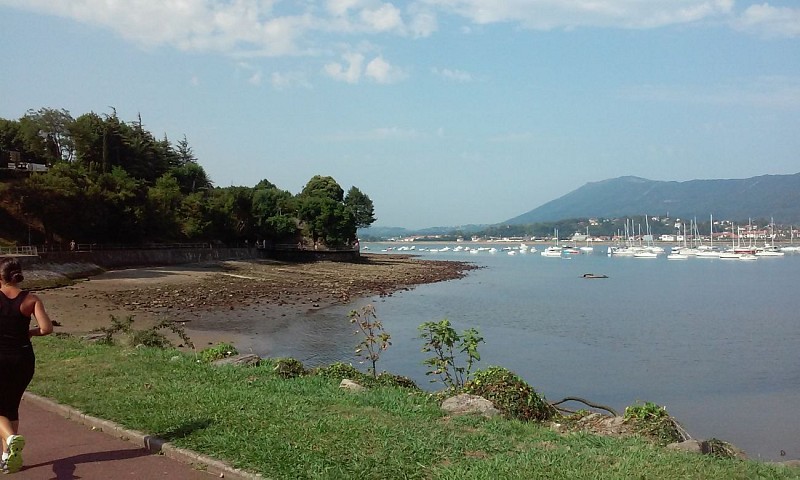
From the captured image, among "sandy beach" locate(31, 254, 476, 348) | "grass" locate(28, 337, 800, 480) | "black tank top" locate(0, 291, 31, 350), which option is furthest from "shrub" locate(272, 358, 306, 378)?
"sandy beach" locate(31, 254, 476, 348)

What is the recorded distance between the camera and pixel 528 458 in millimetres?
5477

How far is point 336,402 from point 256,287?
40393 mm

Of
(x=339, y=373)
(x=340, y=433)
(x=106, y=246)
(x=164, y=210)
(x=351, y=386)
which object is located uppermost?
(x=164, y=210)

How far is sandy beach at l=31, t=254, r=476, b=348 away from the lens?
27.1 meters

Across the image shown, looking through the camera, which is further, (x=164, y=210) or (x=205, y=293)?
(x=164, y=210)

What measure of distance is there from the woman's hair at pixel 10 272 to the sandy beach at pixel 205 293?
15.9 m

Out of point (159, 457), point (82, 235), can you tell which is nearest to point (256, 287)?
point (82, 235)

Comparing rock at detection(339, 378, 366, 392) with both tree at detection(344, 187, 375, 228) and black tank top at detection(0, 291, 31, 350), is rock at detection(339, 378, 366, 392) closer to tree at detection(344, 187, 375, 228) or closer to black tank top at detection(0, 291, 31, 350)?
black tank top at detection(0, 291, 31, 350)

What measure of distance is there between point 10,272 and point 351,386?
180 inches

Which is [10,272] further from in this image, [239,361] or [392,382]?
[392,382]

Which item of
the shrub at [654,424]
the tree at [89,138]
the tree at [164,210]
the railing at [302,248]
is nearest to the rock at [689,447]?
the shrub at [654,424]

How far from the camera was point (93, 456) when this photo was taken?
6.35m

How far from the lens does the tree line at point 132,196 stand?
44938mm

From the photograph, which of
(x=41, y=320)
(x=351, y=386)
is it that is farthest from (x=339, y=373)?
(x=41, y=320)
